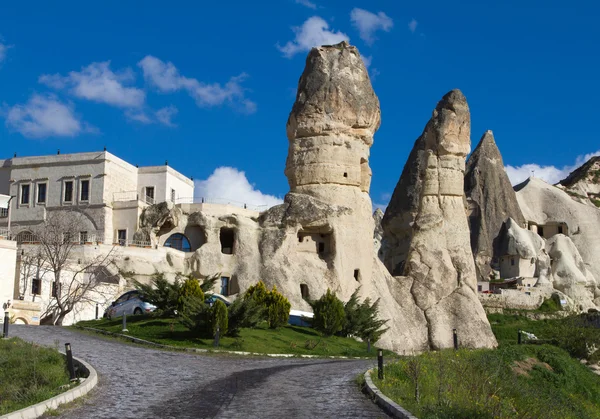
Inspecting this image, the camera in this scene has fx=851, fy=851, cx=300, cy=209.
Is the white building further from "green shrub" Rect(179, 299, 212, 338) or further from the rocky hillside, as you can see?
the rocky hillside

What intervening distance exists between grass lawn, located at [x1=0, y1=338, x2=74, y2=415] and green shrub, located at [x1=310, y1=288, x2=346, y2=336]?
15.7 metres

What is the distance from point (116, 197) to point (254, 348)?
77.6 feet

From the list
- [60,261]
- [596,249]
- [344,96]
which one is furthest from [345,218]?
[596,249]

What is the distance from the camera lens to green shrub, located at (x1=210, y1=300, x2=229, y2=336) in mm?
26156

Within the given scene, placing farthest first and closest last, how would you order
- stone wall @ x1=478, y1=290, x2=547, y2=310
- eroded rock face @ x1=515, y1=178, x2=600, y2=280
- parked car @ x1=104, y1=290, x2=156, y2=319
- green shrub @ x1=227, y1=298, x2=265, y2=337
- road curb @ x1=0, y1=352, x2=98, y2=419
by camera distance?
eroded rock face @ x1=515, y1=178, x2=600, y2=280
stone wall @ x1=478, y1=290, x2=547, y2=310
parked car @ x1=104, y1=290, x2=156, y2=319
green shrub @ x1=227, y1=298, x2=265, y2=337
road curb @ x1=0, y1=352, x2=98, y2=419

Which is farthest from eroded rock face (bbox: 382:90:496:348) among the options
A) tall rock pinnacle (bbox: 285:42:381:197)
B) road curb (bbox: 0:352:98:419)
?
road curb (bbox: 0:352:98:419)

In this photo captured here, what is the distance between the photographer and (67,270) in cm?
3822

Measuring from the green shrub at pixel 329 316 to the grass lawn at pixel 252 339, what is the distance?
1.13 ft

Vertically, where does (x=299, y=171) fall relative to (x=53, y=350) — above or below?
above

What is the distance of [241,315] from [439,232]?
29.0 metres

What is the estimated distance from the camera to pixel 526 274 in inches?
2832

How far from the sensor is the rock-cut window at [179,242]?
45.3 m

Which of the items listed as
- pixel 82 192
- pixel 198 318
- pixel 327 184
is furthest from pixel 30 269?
pixel 327 184

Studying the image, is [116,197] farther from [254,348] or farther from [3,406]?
[3,406]
